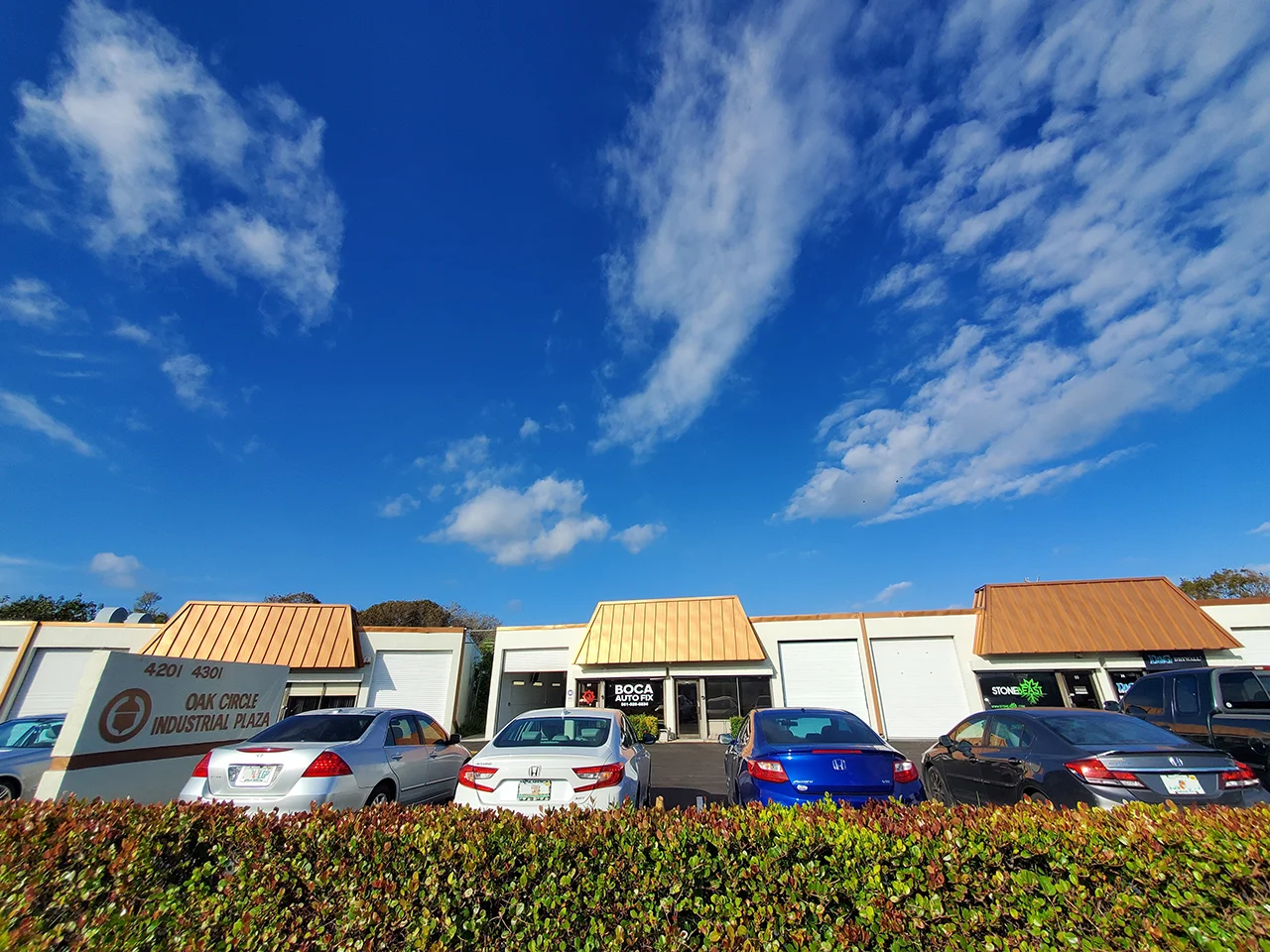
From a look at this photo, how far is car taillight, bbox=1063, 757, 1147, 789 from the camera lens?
4.82m

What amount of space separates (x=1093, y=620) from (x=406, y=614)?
159 ft

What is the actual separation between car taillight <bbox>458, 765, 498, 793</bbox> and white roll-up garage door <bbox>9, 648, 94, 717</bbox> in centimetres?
2656

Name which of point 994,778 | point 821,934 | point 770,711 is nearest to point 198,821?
point 821,934

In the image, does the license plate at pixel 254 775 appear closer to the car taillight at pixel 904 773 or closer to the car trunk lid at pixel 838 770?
the car trunk lid at pixel 838 770

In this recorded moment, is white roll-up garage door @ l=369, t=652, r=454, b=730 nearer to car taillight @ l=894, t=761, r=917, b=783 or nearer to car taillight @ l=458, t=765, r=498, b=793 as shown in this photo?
car taillight @ l=458, t=765, r=498, b=793

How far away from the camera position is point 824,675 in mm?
21531

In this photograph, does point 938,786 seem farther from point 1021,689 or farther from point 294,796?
point 1021,689

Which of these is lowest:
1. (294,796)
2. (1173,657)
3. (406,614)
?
(294,796)

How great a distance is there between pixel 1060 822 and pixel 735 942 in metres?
1.95

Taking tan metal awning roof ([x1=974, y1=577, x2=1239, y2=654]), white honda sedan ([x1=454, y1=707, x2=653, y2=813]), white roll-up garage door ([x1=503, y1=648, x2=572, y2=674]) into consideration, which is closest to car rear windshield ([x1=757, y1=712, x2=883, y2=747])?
white honda sedan ([x1=454, y1=707, x2=653, y2=813])

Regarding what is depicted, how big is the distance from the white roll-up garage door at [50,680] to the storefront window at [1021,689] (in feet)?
117

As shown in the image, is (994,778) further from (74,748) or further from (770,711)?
(74,748)

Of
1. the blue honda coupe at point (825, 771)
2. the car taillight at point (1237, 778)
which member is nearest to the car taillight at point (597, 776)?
the blue honda coupe at point (825, 771)

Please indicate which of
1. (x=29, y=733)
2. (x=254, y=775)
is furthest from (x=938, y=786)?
(x=29, y=733)
